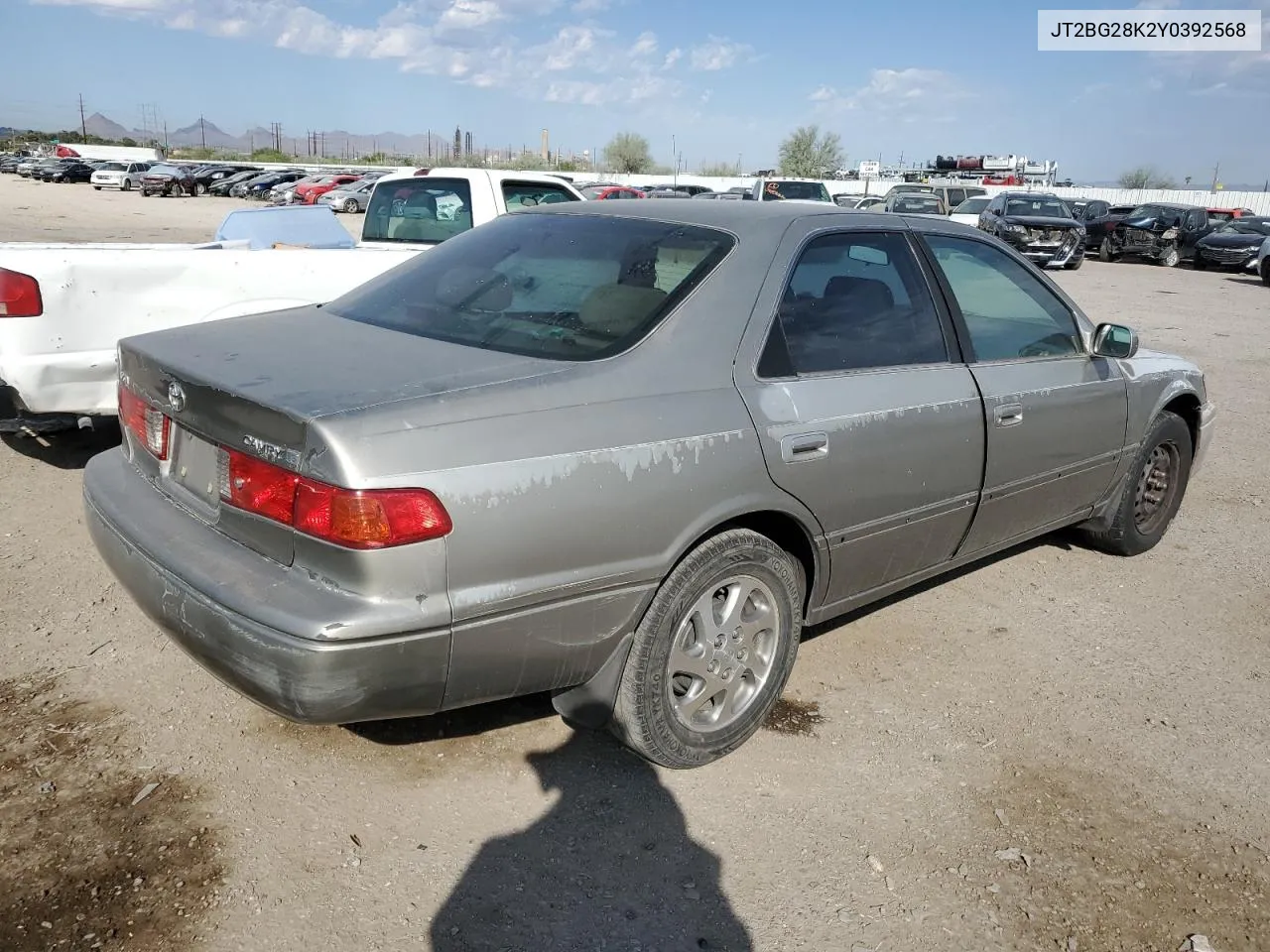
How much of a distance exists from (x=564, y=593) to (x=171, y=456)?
1.22 m

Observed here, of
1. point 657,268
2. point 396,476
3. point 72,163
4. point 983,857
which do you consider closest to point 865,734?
point 983,857

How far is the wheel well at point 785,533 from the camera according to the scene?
2980mm

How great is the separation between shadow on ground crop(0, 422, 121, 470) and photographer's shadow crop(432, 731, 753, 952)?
162 inches

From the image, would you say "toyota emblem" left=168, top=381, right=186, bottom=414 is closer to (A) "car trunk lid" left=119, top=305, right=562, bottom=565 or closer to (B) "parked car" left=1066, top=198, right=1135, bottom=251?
(A) "car trunk lid" left=119, top=305, right=562, bottom=565

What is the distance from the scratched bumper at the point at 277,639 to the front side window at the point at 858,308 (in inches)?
59.2

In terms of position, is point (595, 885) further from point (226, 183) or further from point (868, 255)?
point (226, 183)

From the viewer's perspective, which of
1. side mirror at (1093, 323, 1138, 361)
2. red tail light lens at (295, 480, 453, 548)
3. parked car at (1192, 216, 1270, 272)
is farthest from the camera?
parked car at (1192, 216, 1270, 272)

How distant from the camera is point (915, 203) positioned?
24234mm

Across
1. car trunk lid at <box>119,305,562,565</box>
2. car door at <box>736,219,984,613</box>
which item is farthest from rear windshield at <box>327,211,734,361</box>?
car door at <box>736,219,984,613</box>

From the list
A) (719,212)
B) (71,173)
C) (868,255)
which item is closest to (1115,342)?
(868,255)

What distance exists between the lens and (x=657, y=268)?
312 centimetres

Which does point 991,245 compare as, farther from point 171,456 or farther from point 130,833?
point 130,833

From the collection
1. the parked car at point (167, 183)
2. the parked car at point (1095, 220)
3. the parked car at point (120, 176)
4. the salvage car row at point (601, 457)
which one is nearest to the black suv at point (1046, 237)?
the parked car at point (1095, 220)

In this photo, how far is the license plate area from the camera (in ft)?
8.59
